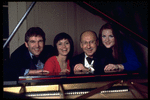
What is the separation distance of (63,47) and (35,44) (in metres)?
0.44

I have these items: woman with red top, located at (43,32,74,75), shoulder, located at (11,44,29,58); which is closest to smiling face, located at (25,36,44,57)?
shoulder, located at (11,44,29,58)

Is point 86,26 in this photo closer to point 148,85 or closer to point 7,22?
point 7,22

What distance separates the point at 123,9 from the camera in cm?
157

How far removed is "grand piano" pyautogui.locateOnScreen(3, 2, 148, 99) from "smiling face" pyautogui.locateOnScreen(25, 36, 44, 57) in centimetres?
90

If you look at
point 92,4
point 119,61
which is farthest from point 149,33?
point 119,61

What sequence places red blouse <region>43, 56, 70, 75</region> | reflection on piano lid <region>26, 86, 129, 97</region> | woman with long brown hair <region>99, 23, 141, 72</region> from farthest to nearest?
woman with long brown hair <region>99, 23, 141, 72</region>, red blouse <region>43, 56, 70, 75</region>, reflection on piano lid <region>26, 86, 129, 97</region>

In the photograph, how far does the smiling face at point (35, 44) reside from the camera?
2199 millimetres

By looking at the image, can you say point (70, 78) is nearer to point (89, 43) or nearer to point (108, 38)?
point (89, 43)

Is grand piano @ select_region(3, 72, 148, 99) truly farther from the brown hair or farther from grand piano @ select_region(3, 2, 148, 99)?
the brown hair

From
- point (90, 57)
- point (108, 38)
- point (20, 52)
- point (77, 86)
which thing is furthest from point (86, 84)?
point (20, 52)

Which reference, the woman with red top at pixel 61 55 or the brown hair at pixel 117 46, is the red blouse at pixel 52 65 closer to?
the woman with red top at pixel 61 55

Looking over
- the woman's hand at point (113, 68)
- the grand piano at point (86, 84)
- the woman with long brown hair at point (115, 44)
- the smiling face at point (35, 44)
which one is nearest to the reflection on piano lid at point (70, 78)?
the grand piano at point (86, 84)

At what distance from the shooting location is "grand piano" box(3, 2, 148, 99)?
1.30 metres

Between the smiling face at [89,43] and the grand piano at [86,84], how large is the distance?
679 millimetres
